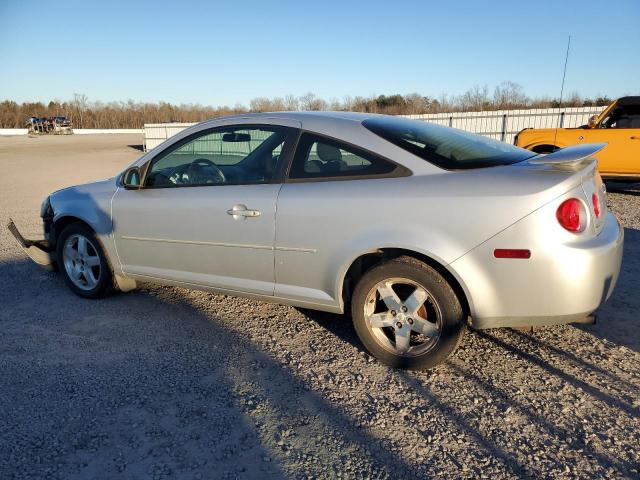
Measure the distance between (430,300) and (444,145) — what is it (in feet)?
3.53

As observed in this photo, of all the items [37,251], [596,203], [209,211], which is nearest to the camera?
[596,203]

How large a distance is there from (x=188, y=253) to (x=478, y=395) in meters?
2.33

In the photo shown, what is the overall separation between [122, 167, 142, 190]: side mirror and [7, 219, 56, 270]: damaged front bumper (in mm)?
1436

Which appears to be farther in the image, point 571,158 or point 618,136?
point 618,136

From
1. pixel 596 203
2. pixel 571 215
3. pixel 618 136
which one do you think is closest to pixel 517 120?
pixel 618 136

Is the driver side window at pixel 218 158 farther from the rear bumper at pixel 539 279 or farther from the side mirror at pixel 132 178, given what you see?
the rear bumper at pixel 539 279

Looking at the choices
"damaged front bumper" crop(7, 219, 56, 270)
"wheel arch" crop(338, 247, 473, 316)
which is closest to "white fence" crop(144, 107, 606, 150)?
"damaged front bumper" crop(7, 219, 56, 270)

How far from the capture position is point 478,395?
2895 mm

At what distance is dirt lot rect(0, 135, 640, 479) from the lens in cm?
234

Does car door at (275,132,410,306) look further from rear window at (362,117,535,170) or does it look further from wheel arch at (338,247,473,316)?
rear window at (362,117,535,170)

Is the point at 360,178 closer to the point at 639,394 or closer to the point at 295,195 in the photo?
the point at 295,195

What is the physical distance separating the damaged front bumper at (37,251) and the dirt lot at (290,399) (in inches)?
31.4

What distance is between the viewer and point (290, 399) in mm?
2891

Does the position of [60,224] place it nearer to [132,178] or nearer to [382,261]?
[132,178]
